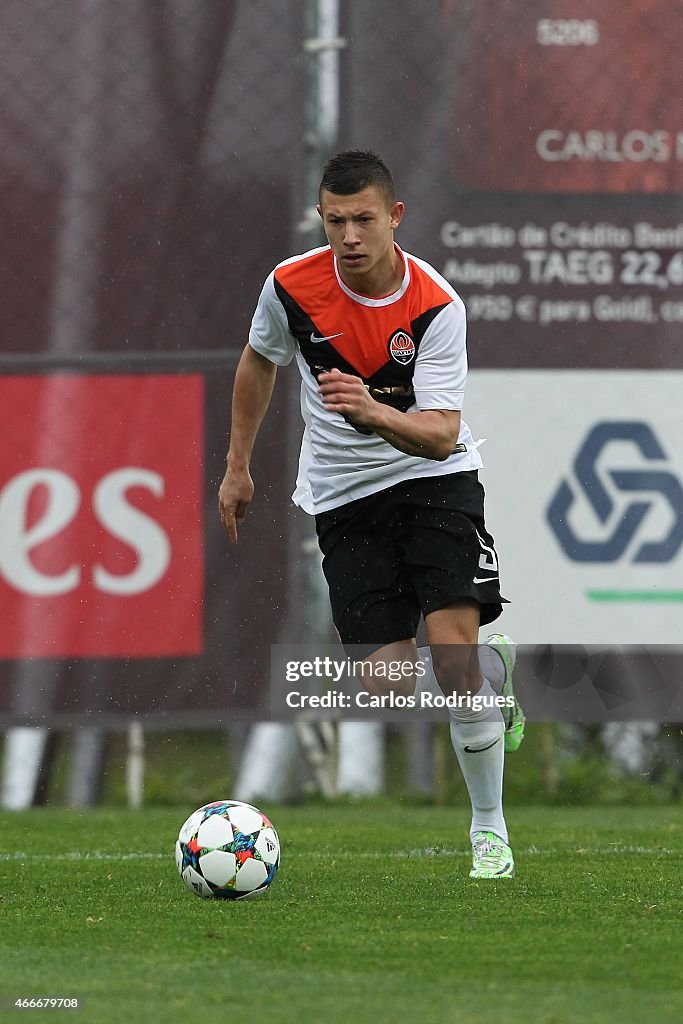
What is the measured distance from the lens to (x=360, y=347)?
5.09m

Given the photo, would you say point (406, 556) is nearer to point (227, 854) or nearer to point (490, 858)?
point (490, 858)

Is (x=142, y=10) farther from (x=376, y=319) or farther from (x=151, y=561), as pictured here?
(x=376, y=319)

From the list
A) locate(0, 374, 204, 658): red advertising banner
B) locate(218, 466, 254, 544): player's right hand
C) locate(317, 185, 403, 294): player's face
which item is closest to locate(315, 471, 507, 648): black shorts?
locate(218, 466, 254, 544): player's right hand

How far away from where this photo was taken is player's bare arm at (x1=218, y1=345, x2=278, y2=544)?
5.20 metres

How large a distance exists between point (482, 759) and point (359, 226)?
1.56m

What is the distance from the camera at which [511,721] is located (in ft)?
18.5

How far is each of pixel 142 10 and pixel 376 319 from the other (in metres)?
2.68

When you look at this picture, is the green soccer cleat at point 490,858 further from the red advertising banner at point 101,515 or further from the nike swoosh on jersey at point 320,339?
the red advertising banner at point 101,515

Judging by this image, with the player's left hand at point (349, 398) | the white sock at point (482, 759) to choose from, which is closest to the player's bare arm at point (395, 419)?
the player's left hand at point (349, 398)

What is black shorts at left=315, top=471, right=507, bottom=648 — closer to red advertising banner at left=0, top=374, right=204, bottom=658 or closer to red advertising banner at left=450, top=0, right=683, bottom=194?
red advertising banner at left=0, top=374, right=204, bottom=658

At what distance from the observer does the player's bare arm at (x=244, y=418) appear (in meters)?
5.20

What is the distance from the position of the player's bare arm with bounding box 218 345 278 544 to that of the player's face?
516mm

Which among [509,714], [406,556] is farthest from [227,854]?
[509,714]

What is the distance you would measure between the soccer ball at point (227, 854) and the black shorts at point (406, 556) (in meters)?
0.88
